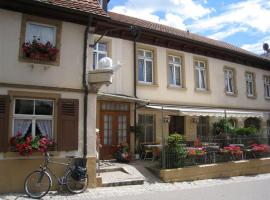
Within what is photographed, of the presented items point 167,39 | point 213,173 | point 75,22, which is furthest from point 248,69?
point 75,22

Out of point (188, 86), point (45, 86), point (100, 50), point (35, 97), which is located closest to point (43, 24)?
point (45, 86)

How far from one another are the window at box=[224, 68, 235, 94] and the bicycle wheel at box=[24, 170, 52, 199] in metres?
14.0

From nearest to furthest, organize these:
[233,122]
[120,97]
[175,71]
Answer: [120,97] → [175,71] → [233,122]

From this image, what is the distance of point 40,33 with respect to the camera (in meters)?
10.8

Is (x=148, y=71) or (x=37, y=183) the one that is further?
(x=148, y=71)

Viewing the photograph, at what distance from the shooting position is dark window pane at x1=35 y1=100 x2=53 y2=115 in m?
10.5

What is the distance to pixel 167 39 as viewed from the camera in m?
17.3

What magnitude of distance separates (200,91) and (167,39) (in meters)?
3.67

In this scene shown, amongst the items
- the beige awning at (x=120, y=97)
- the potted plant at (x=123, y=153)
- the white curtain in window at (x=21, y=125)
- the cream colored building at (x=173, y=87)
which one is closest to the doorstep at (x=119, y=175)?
the potted plant at (x=123, y=153)

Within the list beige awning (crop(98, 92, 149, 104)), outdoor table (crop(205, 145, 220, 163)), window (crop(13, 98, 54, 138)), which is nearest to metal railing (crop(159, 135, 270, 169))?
outdoor table (crop(205, 145, 220, 163))

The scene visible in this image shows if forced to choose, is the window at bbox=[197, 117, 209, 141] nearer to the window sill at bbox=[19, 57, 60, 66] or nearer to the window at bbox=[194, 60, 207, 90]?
the window at bbox=[194, 60, 207, 90]

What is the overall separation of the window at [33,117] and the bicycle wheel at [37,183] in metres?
1.28

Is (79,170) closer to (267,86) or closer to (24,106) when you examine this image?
(24,106)

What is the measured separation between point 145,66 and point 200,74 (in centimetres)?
413
